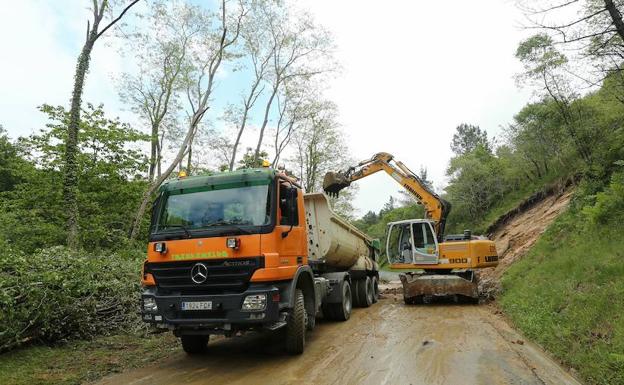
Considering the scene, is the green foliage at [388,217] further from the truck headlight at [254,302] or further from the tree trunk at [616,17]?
the truck headlight at [254,302]

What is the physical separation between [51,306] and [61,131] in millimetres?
10702

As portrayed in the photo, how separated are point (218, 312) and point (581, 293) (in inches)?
248

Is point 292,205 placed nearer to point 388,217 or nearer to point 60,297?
point 60,297

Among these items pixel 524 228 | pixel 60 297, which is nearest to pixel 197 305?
pixel 60 297

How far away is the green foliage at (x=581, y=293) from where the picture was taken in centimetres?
520

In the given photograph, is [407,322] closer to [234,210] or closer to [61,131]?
[234,210]

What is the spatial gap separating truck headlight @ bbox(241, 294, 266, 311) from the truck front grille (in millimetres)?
191

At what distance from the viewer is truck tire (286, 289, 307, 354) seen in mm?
6109

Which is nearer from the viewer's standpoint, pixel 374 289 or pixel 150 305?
pixel 150 305

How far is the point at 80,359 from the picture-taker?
602 cm

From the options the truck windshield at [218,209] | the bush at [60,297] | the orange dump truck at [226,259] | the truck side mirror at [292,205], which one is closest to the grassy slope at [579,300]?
the orange dump truck at [226,259]

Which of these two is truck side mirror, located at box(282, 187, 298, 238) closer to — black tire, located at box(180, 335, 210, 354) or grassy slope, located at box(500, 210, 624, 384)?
black tire, located at box(180, 335, 210, 354)

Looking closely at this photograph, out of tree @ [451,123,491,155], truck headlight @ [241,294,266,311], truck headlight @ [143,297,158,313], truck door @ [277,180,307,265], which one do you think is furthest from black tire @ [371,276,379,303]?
tree @ [451,123,491,155]

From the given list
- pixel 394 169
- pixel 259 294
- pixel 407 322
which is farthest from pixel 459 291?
pixel 259 294
